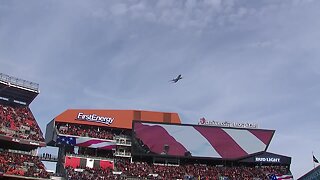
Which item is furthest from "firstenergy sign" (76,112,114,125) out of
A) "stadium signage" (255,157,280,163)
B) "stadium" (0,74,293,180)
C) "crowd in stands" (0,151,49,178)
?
"stadium signage" (255,157,280,163)

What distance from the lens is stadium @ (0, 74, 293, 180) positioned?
294ft

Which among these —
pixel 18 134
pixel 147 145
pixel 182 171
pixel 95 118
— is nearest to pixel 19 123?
pixel 18 134

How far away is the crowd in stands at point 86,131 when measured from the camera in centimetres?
9300

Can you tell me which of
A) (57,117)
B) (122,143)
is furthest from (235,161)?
(57,117)

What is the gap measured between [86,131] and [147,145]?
44.0 feet

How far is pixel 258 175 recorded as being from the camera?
95.9 metres

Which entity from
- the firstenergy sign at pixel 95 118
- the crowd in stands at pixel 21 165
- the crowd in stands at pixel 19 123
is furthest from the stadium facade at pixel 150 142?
the crowd in stands at pixel 21 165

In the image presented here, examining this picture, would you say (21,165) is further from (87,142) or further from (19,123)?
(87,142)

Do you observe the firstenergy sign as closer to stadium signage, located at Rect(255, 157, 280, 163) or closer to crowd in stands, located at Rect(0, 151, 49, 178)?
crowd in stands, located at Rect(0, 151, 49, 178)

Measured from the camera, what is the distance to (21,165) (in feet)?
249

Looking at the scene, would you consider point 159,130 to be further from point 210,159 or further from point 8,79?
point 8,79

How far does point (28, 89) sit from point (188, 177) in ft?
120

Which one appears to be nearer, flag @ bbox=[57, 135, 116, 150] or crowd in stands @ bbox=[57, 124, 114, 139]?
flag @ bbox=[57, 135, 116, 150]

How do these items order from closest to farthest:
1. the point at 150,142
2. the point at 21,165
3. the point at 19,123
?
1. the point at 21,165
2. the point at 19,123
3. the point at 150,142
